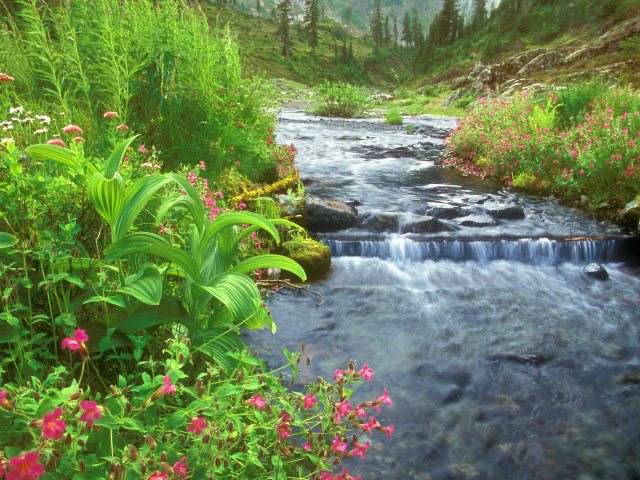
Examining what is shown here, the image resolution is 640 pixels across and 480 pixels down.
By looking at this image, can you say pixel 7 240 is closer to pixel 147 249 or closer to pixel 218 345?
pixel 147 249

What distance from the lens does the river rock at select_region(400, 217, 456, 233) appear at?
7516 mm

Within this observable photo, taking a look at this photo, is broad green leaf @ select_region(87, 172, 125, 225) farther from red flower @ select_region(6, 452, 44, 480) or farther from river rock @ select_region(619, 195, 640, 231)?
river rock @ select_region(619, 195, 640, 231)

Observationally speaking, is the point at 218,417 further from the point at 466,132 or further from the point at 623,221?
the point at 466,132

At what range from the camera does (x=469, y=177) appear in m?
11.2

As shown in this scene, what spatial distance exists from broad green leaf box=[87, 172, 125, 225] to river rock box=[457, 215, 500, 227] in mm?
6518

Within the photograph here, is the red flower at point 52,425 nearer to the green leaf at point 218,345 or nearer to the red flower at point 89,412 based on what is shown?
the red flower at point 89,412

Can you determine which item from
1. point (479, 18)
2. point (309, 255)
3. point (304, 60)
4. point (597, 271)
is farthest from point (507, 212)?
point (304, 60)

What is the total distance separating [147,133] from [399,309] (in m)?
3.64

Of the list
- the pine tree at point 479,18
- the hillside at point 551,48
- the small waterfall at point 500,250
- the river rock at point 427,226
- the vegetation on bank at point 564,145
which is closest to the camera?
the small waterfall at point 500,250

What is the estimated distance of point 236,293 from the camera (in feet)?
7.53

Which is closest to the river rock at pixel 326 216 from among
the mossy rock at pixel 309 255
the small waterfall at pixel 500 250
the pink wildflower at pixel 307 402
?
the small waterfall at pixel 500 250

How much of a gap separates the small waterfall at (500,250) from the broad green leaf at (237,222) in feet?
14.2

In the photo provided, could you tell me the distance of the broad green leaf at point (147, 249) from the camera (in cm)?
216

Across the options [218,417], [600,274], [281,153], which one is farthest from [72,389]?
[281,153]
